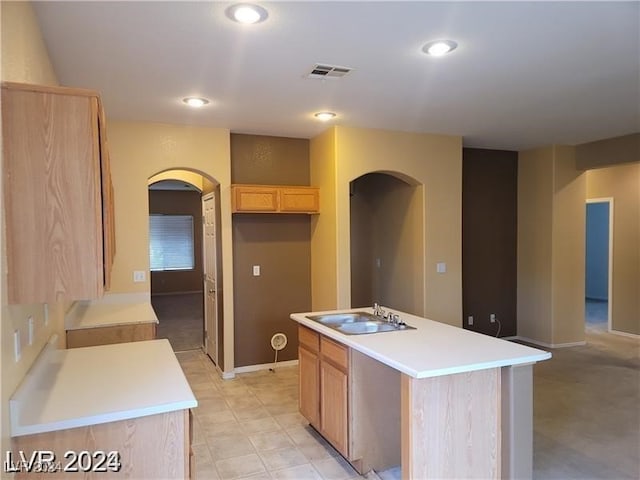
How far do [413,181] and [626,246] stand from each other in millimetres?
3796

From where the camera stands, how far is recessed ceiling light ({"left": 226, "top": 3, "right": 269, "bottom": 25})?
217 centimetres

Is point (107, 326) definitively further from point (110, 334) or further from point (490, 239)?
point (490, 239)

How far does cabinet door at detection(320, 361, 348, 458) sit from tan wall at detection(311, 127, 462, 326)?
1646mm

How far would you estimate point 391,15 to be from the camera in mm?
2283

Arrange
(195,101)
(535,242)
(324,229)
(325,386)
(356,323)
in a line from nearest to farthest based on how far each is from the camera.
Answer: (325,386), (356,323), (195,101), (324,229), (535,242)

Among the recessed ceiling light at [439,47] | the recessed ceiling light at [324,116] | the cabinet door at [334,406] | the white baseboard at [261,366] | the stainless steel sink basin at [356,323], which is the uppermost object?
the recessed ceiling light at [324,116]

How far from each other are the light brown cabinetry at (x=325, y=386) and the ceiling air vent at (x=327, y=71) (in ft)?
6.04

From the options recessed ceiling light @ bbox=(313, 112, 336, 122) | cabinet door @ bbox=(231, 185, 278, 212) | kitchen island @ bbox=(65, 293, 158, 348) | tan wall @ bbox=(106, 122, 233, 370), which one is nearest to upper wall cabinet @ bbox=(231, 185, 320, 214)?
cabinet door @ bbox=(231, 185, 278, 212)

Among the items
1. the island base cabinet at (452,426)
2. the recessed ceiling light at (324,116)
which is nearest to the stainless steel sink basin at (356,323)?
the island base cabinet at (452,426)

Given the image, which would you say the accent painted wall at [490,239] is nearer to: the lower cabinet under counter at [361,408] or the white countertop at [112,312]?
the lower cabinet under counter at [361,408]

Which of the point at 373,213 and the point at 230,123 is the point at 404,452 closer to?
the point at 230,123

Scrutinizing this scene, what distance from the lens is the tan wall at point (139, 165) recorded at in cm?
436

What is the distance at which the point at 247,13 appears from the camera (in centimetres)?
223

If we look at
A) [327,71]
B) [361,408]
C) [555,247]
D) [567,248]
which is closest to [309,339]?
[361,408]
